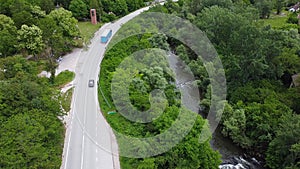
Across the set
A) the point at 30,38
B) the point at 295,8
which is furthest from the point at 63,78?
→ the point at 295,8

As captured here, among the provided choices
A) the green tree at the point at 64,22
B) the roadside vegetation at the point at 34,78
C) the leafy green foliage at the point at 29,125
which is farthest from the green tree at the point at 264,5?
the leafy green foliage at the point at 29,125

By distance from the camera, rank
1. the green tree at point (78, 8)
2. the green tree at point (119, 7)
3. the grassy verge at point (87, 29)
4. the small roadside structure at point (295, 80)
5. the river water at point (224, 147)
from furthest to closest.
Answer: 1. the green tree at point (119, 7)
2. the green tree at point (78, 8)
3. the grassy verge at point (87, 29)
4. the small roadside structure at point (295, 80)
5. the river water at point (224, 147)

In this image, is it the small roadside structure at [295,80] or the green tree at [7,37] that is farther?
the green tree at [7,37]

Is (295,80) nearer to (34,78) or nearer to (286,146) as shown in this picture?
(286,146)

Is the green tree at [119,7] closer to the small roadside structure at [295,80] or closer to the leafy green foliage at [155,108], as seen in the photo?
the leafy green foliage at [155,108]

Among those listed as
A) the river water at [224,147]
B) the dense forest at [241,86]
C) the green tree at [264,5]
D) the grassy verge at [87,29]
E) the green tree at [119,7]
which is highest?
the green tree at [119,7]

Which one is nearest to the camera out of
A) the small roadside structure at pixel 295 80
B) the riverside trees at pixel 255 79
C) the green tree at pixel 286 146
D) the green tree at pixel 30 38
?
the green tree at pixel 286 146

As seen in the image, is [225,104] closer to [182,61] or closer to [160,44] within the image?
[182,61]

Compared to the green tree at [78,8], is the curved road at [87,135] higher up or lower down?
lower down
